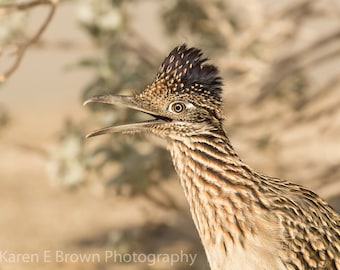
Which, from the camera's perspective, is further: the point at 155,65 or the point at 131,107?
the point at 155,65

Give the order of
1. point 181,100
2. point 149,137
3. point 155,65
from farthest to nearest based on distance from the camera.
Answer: point 155,65
point 149,137
point 181,100

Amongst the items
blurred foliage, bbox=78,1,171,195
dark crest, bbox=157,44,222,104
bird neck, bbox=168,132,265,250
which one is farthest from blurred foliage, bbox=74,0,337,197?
bird neck, bbox=168,132,265,250

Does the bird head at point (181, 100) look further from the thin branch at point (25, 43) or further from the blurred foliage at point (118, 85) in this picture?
the blurred foliage at point (118, 85)

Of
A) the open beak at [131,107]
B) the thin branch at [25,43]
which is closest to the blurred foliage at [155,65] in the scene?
the thin branch at [25,43]

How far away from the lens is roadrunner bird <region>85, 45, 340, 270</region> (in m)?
4.11

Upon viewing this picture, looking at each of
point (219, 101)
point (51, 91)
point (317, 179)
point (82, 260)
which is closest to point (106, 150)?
point (82, 260)

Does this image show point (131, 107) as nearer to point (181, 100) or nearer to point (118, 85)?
point (181, 100)

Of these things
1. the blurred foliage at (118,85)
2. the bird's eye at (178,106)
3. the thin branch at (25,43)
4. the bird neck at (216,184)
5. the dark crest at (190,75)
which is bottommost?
Answer: the bird neck at (216,184)

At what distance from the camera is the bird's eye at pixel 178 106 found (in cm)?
412

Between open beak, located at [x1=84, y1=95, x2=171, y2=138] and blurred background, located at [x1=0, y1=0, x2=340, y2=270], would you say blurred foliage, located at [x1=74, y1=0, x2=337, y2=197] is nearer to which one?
blurred background, located at [x1=0, y1=0, x2=340, y2=270]

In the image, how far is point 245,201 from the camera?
4152 millimetres

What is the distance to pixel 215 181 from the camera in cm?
414

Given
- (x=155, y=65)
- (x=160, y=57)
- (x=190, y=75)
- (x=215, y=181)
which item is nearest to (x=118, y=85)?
(x=155, y=65)

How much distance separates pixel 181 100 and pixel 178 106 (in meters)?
0.04
